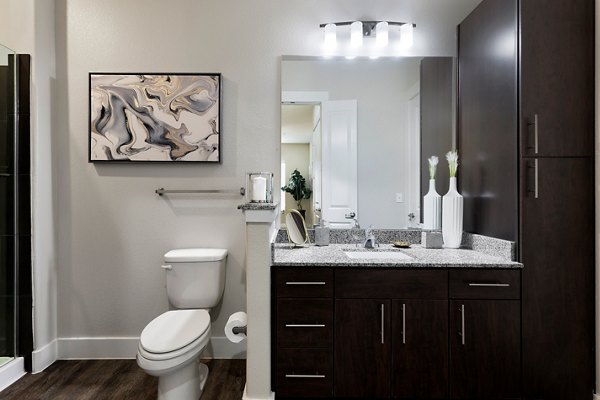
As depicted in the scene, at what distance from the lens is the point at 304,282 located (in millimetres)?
1938

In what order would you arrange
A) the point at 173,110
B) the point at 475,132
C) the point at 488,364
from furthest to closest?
the point at 173,110, the point at 475,132, the point at 488,364

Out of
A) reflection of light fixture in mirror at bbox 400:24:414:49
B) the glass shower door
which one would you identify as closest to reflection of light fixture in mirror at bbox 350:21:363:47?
reflection of light fixture in mirror at bbox 400:24:414:49

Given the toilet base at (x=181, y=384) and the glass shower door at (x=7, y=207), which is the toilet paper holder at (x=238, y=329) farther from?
the glass shower door at (x=7, y=207)

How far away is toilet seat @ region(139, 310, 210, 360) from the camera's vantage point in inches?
70.2

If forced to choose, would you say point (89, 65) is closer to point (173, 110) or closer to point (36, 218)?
point (173, 110)

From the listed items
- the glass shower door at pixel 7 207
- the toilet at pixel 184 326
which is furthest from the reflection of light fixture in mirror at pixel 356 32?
the glass shower door at pixel 7 207

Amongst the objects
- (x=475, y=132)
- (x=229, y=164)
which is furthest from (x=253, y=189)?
(x=475, y=132)

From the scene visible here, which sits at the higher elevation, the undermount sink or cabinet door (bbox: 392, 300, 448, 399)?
the undermount sink

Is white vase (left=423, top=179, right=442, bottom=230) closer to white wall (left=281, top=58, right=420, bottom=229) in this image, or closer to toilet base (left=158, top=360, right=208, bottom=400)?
white wall (left=281, top=58, right=420, bottom=229)

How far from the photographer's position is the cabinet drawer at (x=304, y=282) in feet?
6.34

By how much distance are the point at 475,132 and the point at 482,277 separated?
2.99ft

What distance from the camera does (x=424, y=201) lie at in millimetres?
2533

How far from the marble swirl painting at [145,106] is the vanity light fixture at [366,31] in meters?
0.79

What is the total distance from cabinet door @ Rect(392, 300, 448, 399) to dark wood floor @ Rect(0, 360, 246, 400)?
896 millimetres
